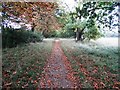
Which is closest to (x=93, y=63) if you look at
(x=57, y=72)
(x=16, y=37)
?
(x=57, y=72)

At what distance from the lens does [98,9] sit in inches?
144

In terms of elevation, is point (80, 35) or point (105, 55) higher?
point (80, 35)

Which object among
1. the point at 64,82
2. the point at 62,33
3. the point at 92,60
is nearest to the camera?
the point at 64,82

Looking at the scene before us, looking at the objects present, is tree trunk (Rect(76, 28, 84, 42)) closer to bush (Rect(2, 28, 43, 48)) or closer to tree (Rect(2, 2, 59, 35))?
tree (Rect(2, 2, 59, 35))

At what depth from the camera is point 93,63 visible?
12.2ft

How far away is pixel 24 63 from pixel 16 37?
2.03 ft

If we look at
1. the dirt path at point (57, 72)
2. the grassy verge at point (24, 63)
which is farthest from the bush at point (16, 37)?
the dirt path at point (57, 72)

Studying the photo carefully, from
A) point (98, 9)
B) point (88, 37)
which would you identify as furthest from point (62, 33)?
point (98, 9)

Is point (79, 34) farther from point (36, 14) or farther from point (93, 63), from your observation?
point (36, 14)

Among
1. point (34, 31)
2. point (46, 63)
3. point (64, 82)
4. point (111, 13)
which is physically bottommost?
point (64, 82)

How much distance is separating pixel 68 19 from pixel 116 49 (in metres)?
1.18

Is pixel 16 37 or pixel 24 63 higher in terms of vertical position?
pixel 16 37

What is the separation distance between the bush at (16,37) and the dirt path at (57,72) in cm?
43

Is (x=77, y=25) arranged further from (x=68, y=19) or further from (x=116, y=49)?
(x=116, y=49)
